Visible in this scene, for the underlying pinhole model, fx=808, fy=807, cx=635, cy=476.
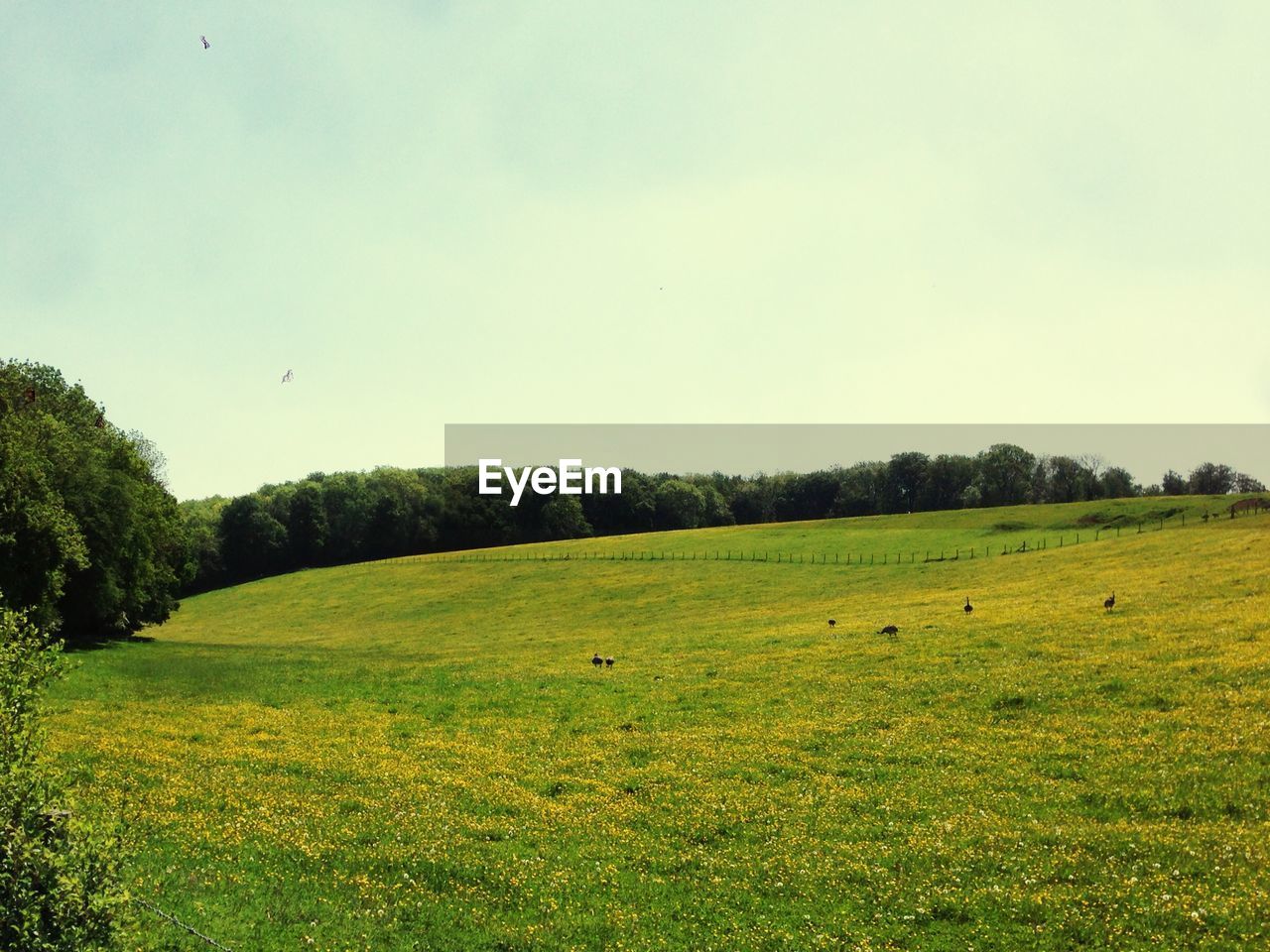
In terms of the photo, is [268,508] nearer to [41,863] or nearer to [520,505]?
[520,505]

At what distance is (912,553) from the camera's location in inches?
3610

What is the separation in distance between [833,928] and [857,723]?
13691 mm

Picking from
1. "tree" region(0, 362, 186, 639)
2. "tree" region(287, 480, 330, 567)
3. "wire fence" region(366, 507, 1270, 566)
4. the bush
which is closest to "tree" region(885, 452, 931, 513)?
"wire fence" region(366, 507, 1270, 566)

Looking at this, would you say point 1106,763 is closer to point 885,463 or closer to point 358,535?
point 358,535

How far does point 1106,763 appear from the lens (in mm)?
21516

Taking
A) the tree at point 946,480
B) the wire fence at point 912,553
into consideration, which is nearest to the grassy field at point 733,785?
the wire fence at point 912,553

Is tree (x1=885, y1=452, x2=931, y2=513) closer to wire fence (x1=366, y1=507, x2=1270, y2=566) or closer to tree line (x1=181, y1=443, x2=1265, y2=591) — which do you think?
tree line (x1=181, y1=443, x2=1265, y2=591)

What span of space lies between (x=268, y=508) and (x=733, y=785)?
5866 inches

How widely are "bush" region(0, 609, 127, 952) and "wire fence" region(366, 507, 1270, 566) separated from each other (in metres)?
80.5

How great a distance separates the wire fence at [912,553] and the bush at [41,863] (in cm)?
8050

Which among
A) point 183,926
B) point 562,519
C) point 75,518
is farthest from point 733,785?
point 562,519

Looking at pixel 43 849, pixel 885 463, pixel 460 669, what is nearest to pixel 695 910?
pixel 43 849

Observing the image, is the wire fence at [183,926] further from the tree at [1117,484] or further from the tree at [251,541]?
the tree at [1117,484]

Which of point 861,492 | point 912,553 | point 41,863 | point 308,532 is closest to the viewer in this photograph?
point 41,863
